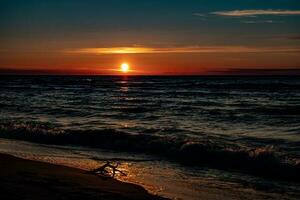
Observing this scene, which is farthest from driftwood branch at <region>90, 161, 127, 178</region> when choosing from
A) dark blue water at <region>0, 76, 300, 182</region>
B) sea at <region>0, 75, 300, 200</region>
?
dark blue water at <region>0, 76, 300, 182</region>

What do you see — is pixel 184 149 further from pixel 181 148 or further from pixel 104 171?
pixel 104 171

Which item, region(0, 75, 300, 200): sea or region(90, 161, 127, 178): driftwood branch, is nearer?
region(0, 75, 300, 200): sea

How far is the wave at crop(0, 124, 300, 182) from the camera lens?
1080cm

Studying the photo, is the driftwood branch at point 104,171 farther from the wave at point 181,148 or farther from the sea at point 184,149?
the wave at point 181,148

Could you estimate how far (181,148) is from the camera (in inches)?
514

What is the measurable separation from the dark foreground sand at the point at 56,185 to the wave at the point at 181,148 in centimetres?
344

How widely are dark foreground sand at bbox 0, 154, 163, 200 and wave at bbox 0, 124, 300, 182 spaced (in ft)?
11.3

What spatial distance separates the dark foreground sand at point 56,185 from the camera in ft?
22.3

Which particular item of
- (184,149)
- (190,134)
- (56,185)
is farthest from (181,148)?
(56,185)

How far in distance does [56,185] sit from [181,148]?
591 cm

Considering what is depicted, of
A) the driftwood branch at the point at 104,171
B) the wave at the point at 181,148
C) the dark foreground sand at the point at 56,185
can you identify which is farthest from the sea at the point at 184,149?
the dark foreground sand at the point at 56,185

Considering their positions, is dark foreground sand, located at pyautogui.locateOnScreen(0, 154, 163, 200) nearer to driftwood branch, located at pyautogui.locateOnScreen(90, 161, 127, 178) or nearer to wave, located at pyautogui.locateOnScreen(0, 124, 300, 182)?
driftwood branch, located at pyautogui.locateOnScreen(90, 161, 127, 178)

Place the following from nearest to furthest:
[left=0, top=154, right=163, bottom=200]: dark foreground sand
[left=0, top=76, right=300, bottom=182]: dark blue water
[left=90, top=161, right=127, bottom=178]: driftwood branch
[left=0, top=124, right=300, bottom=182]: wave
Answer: [left=0, top=154, right=163, bottom=200]: dark foreground sand, [left=90, top=161, right=127, bottom=178]: driftwood branch, [left=0, top=124, right=300, bottom=182]: wave, [left=0, top=76, right=300, bottom=182]: dark blue water

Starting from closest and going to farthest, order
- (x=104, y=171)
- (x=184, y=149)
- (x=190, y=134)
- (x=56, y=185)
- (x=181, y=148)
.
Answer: (x=56, y=185)
(x=104, y=171)
(x=184, y=149)
(x=181, y=148)
(x=190, y=134)
